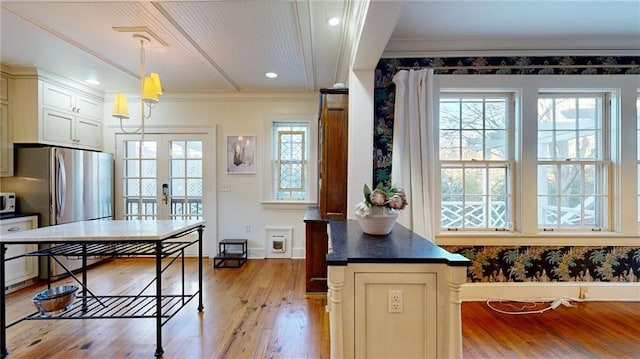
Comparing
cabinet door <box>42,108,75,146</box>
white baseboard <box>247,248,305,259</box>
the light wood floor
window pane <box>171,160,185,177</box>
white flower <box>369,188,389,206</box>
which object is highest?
cabinet door <box>42,108,75,146</box>

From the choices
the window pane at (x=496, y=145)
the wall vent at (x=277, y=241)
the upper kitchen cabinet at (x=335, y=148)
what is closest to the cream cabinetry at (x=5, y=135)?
the wall vent at (x=277, y=241)

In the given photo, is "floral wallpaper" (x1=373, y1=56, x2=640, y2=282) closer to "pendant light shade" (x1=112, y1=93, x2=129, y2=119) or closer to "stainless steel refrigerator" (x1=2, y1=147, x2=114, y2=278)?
"pendant light shade" (x1=112, y1=93, x2=129, y2=119)

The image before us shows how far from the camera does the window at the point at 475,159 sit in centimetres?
304

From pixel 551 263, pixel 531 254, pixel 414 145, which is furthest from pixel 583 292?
pixel 414 145

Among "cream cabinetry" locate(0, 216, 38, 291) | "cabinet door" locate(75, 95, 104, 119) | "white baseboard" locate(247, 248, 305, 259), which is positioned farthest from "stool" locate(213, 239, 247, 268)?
"cabinet door" locate(75, 95, 104, 119)

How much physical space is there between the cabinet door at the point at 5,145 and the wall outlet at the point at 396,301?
4.39m

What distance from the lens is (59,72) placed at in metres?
3.67

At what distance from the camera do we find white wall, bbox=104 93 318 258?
4.57 m

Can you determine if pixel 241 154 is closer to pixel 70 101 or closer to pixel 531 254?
pixel 70 101

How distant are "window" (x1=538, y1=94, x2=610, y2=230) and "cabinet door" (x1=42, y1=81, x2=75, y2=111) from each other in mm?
5561

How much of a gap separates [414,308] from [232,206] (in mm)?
3593

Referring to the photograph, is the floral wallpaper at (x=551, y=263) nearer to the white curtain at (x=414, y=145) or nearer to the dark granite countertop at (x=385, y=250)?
the white curtain at (x=414, y=145)

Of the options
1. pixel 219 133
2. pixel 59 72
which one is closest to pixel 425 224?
pixel 219 133

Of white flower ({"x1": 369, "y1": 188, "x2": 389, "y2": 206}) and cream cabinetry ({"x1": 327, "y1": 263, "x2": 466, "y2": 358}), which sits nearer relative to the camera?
cream cabinetry ({"x1": 327, "y1": 263, "x2": 466, "y2": 358})
